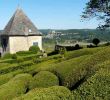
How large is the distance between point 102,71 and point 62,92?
1.36 metres

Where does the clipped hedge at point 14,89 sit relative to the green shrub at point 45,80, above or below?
below

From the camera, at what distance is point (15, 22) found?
6247 cm

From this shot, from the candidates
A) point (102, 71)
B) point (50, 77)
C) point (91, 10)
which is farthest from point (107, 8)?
point (102, 71)

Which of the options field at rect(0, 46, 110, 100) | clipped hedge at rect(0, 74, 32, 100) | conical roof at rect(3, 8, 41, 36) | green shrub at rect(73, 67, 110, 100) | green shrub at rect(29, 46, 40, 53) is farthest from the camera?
conical roof at rect(3, 8, 41, 36)

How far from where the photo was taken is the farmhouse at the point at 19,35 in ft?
202

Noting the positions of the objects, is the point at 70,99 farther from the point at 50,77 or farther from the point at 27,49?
the point at 27,49

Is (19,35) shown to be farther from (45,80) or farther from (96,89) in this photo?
(96,89)

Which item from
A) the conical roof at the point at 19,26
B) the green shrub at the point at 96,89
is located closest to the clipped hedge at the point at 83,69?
the green shrub at the point at 96,89

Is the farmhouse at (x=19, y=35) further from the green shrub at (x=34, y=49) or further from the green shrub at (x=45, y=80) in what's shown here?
the green shrub at (x=45, y=80)

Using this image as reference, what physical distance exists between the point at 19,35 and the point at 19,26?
5.59 ft

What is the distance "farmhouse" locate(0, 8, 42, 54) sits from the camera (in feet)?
202

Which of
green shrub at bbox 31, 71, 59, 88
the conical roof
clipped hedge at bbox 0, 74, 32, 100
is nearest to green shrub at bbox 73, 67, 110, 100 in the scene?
green shrub at bbox 31, 71, 59, 88

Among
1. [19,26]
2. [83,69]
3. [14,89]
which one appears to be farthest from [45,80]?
Answer: [19,26]

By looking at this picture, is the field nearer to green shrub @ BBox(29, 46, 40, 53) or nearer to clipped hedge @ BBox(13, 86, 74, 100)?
clipped hedge @ BBox(13, 86, 74, 100)
